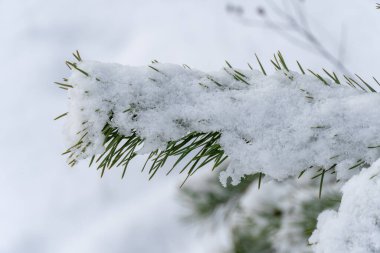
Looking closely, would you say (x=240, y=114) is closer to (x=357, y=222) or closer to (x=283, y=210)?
(x=357, y=222)

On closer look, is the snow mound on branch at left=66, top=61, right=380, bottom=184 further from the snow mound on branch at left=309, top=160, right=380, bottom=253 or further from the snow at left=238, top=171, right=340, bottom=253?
the snow at left=238, top=171, right=340, bottom=253

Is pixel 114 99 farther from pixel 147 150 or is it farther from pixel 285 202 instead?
pixel 285 202

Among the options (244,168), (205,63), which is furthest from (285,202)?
(205,63)

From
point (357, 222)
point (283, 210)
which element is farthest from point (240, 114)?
point (283, 210)

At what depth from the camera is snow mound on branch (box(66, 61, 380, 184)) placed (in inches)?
23.7

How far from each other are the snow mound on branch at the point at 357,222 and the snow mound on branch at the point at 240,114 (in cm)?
8

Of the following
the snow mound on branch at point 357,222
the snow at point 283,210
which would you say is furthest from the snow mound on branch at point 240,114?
the snow at point 283,210

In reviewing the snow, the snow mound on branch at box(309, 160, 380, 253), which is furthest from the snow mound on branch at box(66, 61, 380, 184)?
the snow

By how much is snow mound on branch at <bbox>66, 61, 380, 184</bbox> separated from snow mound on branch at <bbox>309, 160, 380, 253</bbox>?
0.27 feet

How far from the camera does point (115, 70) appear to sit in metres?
0.66

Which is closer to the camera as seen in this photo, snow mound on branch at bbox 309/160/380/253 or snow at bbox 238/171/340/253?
snow mound on branch at bbox 309/160/380/253

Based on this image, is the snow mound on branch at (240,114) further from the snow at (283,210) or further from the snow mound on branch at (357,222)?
the snow at (283,210)

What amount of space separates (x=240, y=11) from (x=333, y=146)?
3328mm

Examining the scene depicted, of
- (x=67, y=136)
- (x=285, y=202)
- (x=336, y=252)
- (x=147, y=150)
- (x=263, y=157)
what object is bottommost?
(x=285, y=202)
